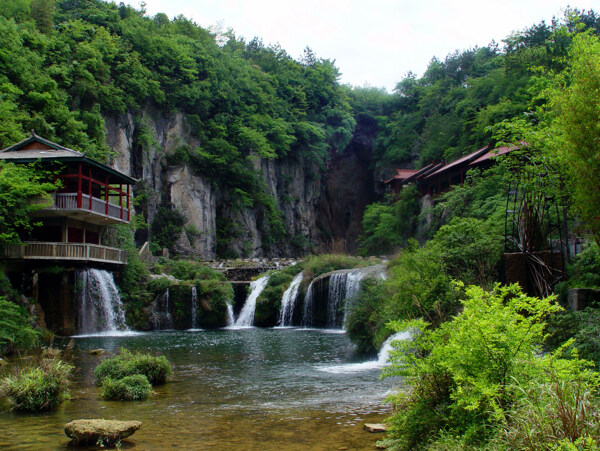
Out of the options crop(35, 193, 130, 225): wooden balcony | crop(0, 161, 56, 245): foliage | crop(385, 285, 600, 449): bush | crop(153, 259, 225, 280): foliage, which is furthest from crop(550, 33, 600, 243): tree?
crop(153, 259, 225, 280): foliage

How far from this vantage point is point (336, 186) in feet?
208

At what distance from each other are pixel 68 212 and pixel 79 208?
83cm

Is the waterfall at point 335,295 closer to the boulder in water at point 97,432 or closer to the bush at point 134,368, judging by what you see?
the bush at point 134,368

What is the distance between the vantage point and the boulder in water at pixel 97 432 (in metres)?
7.45

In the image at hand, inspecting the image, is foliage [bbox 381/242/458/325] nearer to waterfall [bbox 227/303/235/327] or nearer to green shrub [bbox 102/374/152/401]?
green shrub [bbox 102/374/152/401]

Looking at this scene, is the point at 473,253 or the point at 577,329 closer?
the point at 577,329

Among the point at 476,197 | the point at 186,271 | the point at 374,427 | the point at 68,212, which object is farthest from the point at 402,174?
the point at 374,427

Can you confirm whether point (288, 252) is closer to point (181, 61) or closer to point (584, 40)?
point (181, 61)

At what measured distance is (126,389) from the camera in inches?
422

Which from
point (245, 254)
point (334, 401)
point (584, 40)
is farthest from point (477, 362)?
point (245, 254)

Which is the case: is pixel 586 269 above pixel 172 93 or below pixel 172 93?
below

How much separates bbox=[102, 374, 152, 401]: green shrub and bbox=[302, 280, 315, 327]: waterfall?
63.1 ft

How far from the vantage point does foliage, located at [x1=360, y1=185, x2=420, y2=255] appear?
141ft

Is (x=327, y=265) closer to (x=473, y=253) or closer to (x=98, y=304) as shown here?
(x=98, y=304)
